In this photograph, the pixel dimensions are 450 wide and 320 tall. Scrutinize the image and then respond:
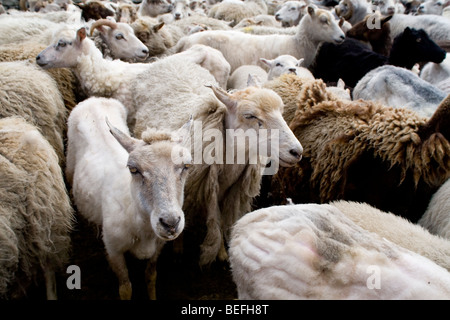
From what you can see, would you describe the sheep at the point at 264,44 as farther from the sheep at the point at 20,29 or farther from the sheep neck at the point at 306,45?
the sheep at the point at 20,29

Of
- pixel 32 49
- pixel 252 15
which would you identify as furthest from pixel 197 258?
pixel 252 15

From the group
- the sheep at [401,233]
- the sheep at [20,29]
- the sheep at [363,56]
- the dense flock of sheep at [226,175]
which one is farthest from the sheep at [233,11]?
the sheep at [401,233]

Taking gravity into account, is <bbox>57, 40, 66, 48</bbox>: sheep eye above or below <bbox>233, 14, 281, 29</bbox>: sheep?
above

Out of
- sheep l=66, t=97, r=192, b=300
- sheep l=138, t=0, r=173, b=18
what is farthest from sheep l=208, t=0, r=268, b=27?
sheep l=66, t=97, r=192, b=300

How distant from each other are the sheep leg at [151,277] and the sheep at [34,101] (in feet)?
5.09

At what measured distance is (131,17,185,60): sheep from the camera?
665 centimetres

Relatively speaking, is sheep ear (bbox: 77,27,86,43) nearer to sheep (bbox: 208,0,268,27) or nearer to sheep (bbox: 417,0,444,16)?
sheep (bbox: 208,0,268,27)

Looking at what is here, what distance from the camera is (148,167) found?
246 centimetres

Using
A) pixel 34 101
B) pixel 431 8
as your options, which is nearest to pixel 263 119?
pixel 34 101

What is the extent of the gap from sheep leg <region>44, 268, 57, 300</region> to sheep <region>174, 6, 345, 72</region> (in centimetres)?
464

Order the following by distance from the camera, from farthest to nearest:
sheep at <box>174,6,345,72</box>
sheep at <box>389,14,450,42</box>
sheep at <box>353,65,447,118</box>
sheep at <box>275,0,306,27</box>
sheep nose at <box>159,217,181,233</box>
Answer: sheep at <box>275,0,306,27</box>, sheep at <box>389,14,450,42</box>, sheep at <box>174,6,345,72</box>, sheep at <box>353,65,447,118</box>, sheep nose at <box>159,217,181,233</box>

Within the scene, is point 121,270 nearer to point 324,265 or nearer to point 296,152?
point 296,152

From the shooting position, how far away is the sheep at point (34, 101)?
144 inches

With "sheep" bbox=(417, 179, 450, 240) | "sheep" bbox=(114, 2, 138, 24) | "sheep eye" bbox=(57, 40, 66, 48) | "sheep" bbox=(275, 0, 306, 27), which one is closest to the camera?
"sheep" bbox=(417, 179, 450, 240)
